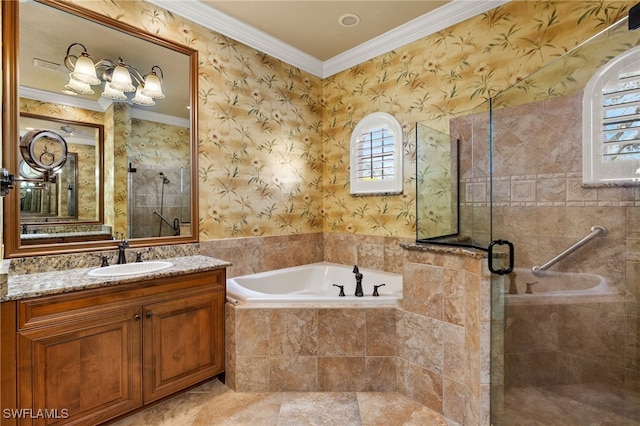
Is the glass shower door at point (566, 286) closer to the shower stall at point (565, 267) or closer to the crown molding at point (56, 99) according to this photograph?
the shower stall at point (565, 267)

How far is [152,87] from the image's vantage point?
2375mm

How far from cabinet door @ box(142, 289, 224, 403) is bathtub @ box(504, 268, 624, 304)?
1.82 meters

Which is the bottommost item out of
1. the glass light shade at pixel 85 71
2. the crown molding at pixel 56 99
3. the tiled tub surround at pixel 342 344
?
the tiled tub surround at pixel 342 344

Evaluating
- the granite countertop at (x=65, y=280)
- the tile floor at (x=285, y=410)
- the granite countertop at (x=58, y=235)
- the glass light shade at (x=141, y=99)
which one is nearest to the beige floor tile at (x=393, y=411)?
the tile floor at (x=285, y=410)

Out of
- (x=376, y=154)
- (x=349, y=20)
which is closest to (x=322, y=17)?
(x=349, y=20)

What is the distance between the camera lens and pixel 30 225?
1868 mm

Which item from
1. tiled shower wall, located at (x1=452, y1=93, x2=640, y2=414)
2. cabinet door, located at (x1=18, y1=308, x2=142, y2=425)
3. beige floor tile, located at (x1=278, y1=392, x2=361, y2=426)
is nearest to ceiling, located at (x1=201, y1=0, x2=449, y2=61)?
tiled shower wall, located at (x1=452, y1=93, x2=640, y2=414)

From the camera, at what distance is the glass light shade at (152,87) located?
2.34 m

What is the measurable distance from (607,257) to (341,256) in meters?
2.15

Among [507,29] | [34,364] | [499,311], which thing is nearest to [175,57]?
[34,364]

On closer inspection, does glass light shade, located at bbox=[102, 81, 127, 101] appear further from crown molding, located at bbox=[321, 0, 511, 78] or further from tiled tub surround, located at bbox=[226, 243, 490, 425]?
crown molding, located at bbox=[321, 0, 511, 78]

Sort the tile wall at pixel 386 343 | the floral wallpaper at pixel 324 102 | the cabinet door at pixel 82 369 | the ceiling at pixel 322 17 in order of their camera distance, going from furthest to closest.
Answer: the ceiling at pixel 322 17
the floral wallpaper at pixel 324 102
the tile wall at pixel 386 343
the cabinet door at pixel 82 369

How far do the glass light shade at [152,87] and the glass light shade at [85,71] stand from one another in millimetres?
308

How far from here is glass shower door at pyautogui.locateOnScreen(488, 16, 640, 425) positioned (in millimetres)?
1652
